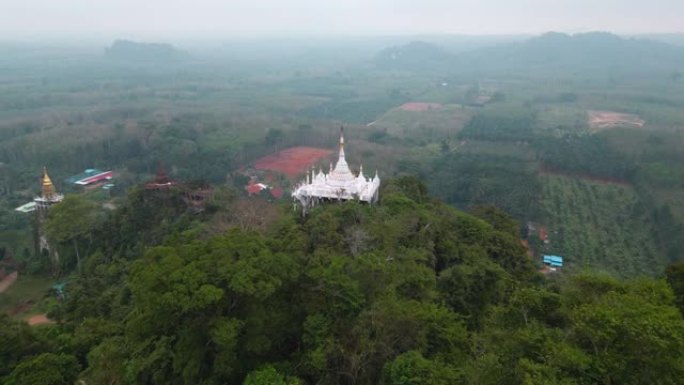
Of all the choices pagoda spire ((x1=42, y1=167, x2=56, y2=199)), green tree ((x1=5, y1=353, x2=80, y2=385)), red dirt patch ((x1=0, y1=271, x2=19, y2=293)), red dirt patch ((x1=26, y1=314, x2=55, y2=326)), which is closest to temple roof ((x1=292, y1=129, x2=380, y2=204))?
green tree ((x1=5, y1=353, x2=80, y2=385))

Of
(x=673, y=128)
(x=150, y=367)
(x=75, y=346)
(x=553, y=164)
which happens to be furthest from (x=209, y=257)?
(x=673, y=128)

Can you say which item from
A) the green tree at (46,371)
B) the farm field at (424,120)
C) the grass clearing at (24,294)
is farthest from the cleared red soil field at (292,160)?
the green tree at (46,371)

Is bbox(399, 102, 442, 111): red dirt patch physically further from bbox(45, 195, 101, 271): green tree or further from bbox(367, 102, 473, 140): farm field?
bbox(45, 195, 101, 271): green tree

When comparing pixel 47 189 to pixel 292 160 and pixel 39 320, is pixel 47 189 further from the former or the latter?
pixel 292 160

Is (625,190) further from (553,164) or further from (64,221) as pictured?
(64,221)

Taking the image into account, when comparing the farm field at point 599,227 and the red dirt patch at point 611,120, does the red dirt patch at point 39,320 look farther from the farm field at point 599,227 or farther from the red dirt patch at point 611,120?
the red dirt patch at point 611,120
